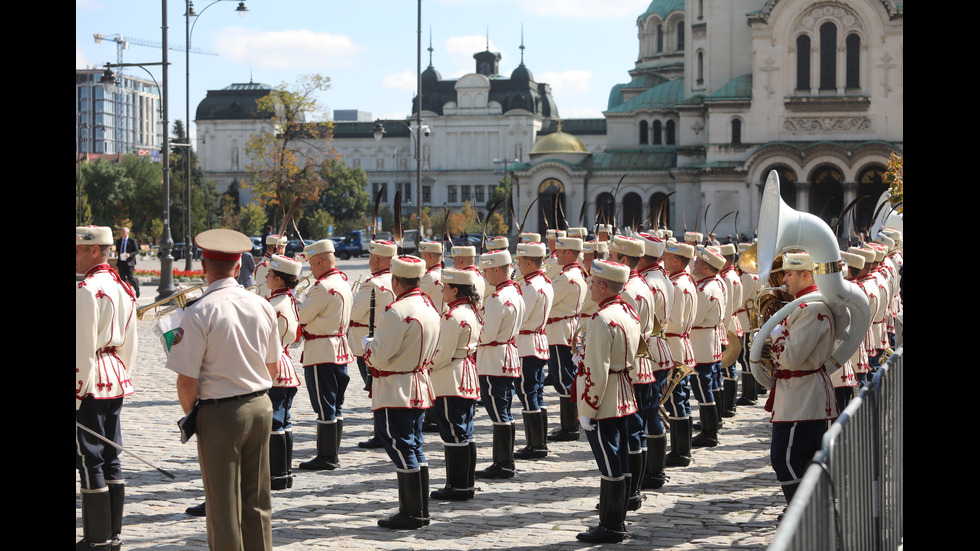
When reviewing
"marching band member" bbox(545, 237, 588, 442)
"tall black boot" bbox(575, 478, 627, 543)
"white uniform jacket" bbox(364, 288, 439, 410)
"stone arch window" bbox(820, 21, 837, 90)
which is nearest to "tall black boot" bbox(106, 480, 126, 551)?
"white uniform jacket" bbox(364, 288, 439, 410)

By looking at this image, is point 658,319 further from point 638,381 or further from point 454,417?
point 454,417

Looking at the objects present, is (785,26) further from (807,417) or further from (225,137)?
(225,137)

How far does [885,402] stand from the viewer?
22.2 feet

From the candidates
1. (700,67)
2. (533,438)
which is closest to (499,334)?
(533,438)

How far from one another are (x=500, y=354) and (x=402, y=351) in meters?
2.07

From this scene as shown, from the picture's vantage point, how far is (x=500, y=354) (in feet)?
33.0

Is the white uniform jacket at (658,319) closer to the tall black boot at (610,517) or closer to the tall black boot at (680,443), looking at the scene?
the tall black boot at (680,443)

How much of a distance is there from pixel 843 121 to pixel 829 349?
5438 cm

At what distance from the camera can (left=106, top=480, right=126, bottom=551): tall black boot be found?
7363 mm

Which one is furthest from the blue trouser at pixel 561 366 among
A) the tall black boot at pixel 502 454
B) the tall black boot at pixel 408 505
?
the tall black boot at pixel 408 505

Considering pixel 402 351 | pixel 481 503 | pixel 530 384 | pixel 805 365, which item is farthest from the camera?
pixel 530 384

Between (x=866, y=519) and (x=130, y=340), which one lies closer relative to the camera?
(x=866, y=519)

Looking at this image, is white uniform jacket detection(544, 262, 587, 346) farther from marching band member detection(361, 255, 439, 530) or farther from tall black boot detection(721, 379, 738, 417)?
marching band member detection(361, 255, 439, 530)
